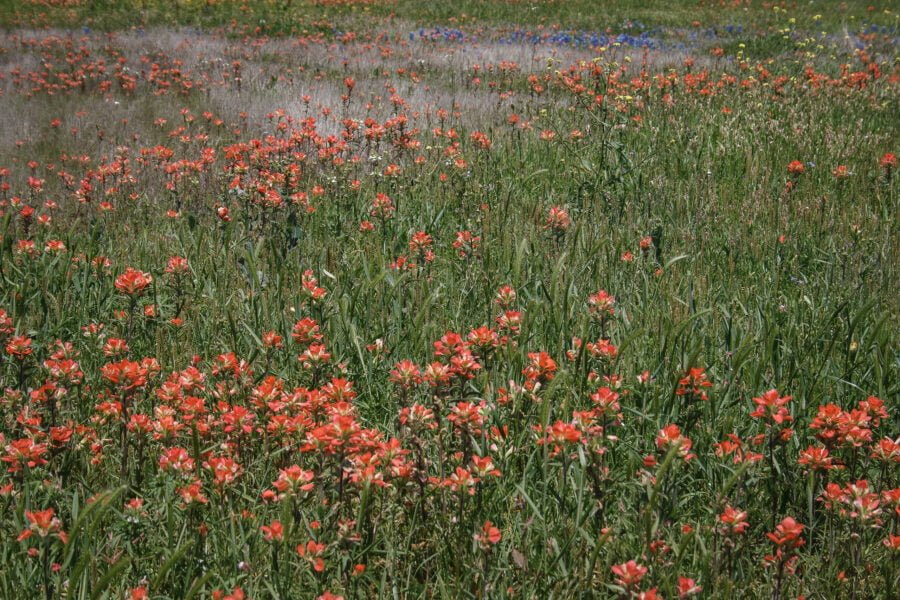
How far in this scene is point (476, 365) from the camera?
200 centimetres

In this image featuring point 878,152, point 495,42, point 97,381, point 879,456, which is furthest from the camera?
point 495,42

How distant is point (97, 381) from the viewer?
9.22ft

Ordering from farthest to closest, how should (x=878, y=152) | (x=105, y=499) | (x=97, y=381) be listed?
(x=878, y=152) → (x=97, y=381) → (x=105, y=499)

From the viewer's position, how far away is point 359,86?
A: 10008 millimetres

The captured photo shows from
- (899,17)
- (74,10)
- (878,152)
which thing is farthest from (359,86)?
(899,17)

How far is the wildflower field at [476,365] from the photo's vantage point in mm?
1803

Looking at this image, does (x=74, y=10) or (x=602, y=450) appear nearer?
(x=602, y=450)

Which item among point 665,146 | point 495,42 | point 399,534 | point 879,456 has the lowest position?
point 399,534

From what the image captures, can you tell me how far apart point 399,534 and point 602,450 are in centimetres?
67

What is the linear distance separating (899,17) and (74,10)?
21223mm

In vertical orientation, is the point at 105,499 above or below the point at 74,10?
below

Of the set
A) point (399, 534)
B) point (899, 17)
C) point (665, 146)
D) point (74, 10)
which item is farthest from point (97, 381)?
point (899, 17)

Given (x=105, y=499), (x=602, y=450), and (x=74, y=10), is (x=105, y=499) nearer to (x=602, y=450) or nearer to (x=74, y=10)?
(x=602, y=450)

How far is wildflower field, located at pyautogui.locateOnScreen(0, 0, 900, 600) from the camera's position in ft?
5.91
